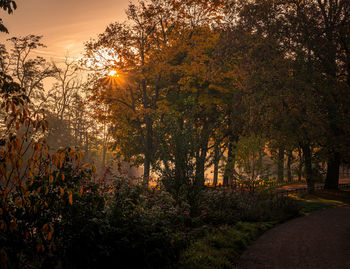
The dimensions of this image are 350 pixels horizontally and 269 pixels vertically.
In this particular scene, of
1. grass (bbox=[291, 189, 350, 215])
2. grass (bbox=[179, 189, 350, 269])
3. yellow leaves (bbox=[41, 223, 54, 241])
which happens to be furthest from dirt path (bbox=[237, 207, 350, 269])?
yellow leaves (bbox=[41, 223, 54, 241])

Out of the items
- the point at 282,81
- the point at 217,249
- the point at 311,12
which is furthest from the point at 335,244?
the point at 311,12

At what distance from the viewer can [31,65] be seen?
3038cm

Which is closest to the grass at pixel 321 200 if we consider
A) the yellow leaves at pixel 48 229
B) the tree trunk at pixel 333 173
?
the tree trunk at pixel 333 173

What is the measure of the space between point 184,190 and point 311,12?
1942 cm

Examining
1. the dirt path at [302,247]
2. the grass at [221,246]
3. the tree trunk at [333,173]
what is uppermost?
the tree trunk at [333,173]

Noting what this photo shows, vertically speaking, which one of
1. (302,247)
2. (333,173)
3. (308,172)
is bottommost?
(302,247)

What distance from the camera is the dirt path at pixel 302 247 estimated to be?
758cm

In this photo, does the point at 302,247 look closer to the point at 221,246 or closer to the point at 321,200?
the point at 221,246

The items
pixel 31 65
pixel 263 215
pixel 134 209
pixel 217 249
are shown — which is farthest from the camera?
pixel 31 65

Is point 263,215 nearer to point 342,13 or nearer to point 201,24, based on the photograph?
point 201,24

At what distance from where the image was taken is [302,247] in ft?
29.4

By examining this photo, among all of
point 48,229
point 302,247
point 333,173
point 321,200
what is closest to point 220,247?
point 302,247

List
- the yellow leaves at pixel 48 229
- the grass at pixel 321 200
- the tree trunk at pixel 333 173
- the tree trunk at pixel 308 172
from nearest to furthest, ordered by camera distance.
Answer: the yellow leaves at pixel 48 229, the grass at pixel 321 200, the tree trunk at pixel 308 172, the tree trunk at pixel 333 173

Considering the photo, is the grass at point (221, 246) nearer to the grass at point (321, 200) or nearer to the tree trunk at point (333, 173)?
the grass at point (321, 200)
